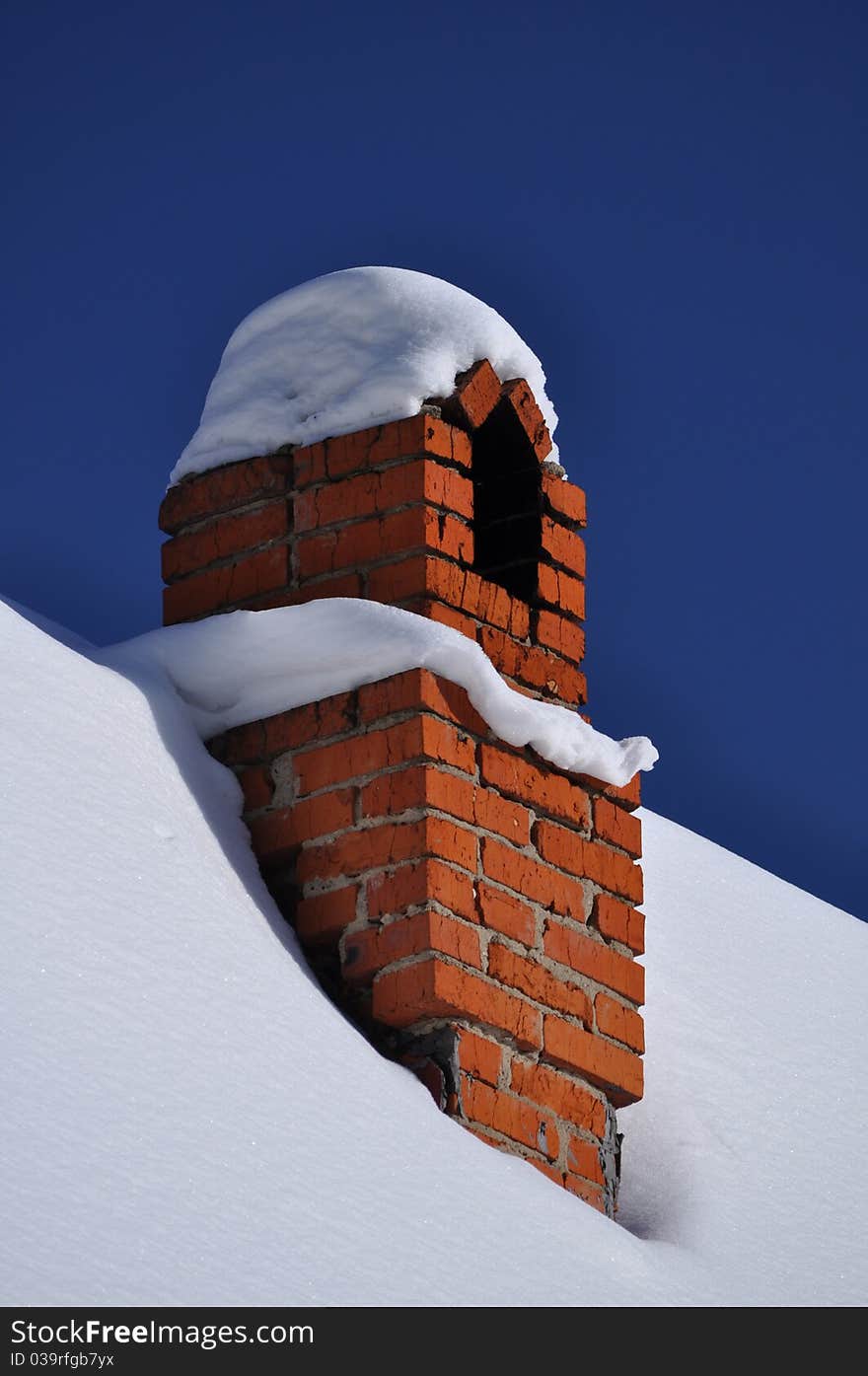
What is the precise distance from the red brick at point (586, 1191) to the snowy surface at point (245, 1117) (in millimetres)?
84

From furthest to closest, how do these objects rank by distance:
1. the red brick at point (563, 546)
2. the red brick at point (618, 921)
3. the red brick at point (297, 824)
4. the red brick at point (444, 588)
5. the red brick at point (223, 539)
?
the red brick at point (563, 546)
the red brick at point (223, 539)
the red brick at point (618, 921)
the red brick at point (444, 588)
the red brick at point (297, 824)

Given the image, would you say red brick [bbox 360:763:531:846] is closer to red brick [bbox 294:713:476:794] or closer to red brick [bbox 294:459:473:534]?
red brick [bbox 294:713:476:794]

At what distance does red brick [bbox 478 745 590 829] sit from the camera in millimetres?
3939

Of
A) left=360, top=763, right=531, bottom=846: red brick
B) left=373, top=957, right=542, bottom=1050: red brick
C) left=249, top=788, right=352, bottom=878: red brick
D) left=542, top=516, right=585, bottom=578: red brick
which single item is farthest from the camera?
left=542, top=516, right=585, bottom=578: red brick

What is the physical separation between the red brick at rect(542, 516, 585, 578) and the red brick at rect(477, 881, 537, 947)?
2.41 feet

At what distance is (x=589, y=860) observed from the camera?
13.5 feet

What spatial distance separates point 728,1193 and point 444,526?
1232 millimetres

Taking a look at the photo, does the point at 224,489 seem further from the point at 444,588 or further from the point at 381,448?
the point at 444,588

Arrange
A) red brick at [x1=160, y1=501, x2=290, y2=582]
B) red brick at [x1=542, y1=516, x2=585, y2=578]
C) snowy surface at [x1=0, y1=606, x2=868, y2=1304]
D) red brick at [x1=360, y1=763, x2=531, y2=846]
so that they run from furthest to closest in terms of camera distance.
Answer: red brick at [x1=542, y1=516, x2=585, y2=578], red brick at [x1=160, y1=501, x2=290, y2=582], red brick at [x1=360, y1=763, x2=531, y2=846], snowy surface at [x1=0, y1=606, x2=868, y2=1304]

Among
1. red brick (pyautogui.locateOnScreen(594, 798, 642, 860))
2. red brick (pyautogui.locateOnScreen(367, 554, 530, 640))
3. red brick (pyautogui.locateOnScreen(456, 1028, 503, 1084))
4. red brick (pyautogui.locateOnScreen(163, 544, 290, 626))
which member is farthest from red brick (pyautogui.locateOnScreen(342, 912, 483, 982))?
red brick (pyautogui.locateOnScreen(163, 544, 290, 626))

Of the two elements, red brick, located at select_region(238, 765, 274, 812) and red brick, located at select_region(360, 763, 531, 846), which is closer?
red brick, located at select_region(360, 763, 531, 846)

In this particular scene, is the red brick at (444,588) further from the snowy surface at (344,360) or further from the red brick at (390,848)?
the red brick at (390,848)

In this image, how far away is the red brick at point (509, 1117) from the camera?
3703mm

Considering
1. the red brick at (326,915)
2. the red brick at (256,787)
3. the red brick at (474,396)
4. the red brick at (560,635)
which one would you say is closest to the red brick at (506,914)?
the red brick at (326,915)
